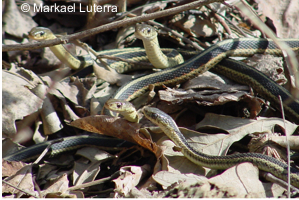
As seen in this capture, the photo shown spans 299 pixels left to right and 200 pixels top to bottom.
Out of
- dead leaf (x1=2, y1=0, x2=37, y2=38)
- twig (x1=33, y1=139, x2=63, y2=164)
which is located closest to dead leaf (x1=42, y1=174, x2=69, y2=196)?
twig (x1=33, y1=139, x2=63, y2=164)

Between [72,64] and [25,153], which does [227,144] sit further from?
[72,64]

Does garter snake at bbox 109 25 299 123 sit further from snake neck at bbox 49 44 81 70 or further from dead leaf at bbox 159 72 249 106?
snake neck at bbox 49 44 81 70

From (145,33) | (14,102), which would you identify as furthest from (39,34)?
(145,33)

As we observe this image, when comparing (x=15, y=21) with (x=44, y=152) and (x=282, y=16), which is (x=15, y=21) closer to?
(x=44, y=152)

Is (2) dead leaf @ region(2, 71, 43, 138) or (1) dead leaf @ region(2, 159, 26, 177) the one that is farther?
(2) dead leaf @ region(2, 71, 43, 138)

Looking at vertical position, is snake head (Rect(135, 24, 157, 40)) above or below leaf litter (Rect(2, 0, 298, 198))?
above

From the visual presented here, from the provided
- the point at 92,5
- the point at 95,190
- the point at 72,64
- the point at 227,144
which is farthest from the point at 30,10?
the point at 227,144

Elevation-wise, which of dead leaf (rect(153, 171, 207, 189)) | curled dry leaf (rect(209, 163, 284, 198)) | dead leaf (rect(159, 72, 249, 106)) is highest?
dead leaf (rect(159, 72, 249, 106))

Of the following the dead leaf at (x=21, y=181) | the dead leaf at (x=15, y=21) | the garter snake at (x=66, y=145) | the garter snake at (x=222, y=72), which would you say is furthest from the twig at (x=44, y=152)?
A: the dead leaf at (x=15, y=21)
